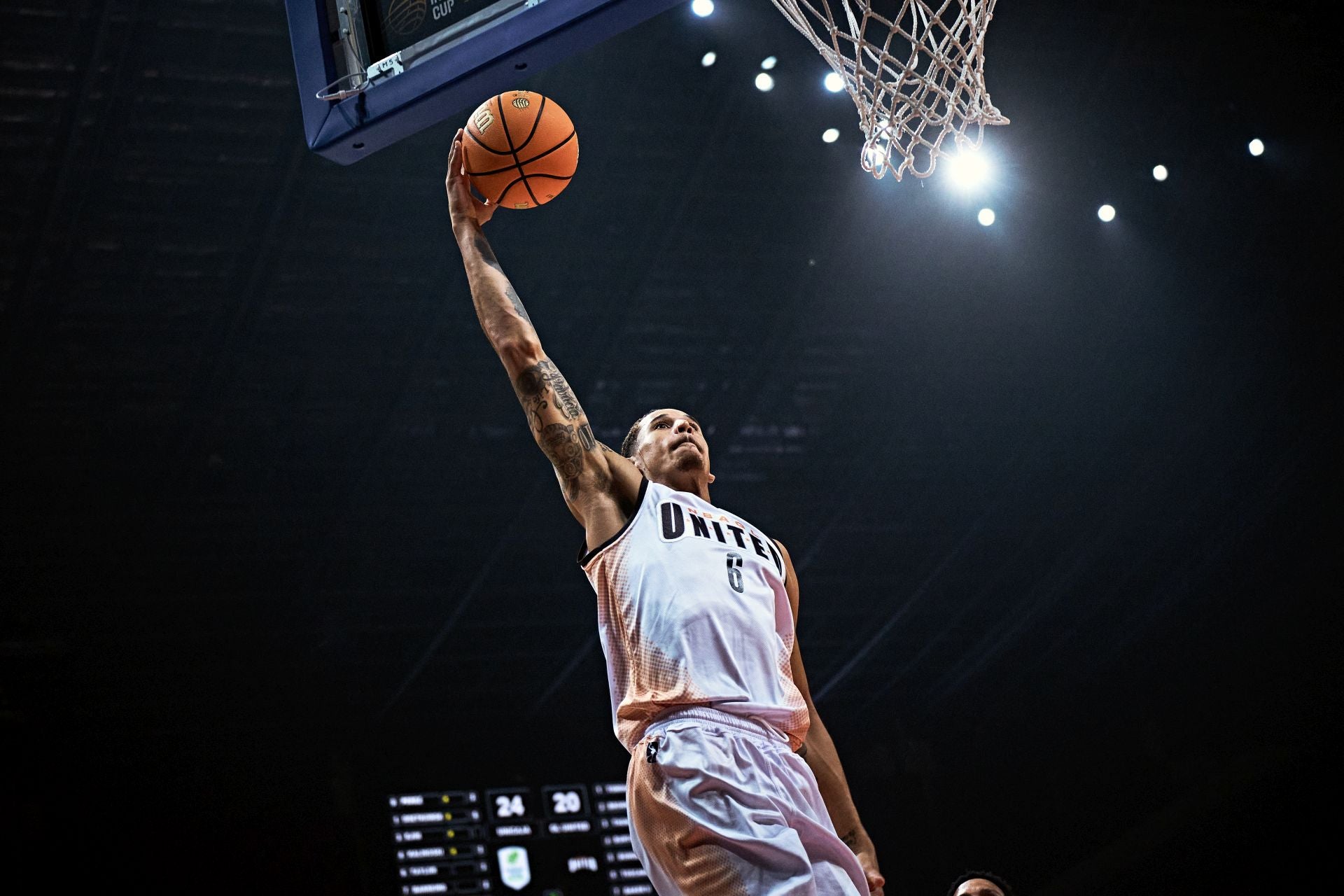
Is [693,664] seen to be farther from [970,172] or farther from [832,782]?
[970,172]

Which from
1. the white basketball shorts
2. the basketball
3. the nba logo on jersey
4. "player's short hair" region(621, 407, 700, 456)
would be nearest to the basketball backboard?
the basketball

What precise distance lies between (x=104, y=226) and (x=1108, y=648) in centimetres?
851

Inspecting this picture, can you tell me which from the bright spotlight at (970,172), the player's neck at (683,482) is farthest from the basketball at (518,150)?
the bright spotlight at (970,172)

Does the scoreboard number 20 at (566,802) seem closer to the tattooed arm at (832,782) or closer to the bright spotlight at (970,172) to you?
the bright spotlight at (970,172)

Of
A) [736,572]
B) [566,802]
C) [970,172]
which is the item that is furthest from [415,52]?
[566,802]

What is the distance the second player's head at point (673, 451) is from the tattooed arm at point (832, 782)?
29 centimetres

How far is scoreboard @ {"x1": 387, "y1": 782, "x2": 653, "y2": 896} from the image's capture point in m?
9.90

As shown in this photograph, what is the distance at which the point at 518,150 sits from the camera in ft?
12.2

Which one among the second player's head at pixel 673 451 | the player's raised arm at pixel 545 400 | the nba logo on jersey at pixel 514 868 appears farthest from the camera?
the nba logo on jersey at pixel 514 868

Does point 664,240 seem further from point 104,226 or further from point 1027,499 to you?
point 1027,499

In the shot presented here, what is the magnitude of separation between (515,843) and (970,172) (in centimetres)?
525

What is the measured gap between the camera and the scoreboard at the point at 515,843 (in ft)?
32.5

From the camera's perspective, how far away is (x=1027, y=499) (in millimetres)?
11047

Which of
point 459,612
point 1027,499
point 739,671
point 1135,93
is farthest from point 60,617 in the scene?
point 739,671
